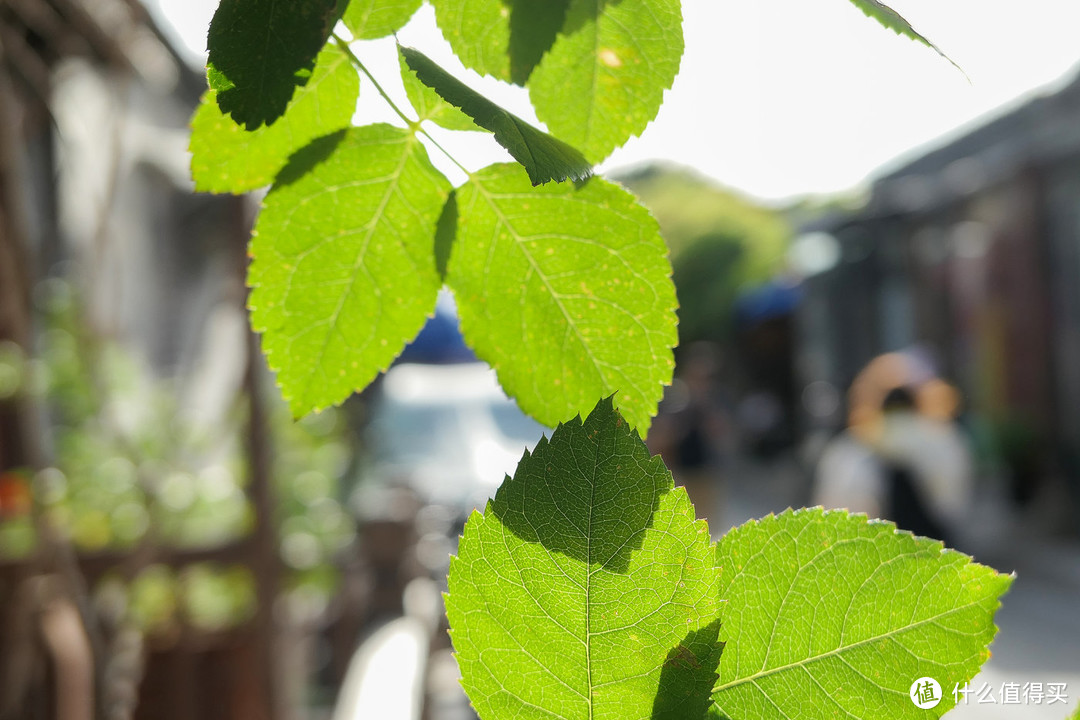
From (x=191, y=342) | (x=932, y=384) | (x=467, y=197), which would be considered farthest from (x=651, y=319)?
(x=191, y=342)

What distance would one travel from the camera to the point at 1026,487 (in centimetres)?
790

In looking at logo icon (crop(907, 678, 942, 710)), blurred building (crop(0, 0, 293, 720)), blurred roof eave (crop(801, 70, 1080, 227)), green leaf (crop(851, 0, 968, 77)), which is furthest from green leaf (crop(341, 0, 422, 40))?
blurred roof eave (crop(801, 70, 1080, 227))

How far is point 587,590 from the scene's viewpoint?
22 cm

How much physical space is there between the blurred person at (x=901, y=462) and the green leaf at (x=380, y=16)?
3278mm

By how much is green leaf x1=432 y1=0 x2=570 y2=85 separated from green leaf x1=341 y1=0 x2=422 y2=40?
13mm

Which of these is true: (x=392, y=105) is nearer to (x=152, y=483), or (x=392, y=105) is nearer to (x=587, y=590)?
(x=587, y=590)

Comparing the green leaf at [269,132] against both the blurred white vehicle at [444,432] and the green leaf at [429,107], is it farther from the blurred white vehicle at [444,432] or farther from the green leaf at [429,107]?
the blurred white vehicle at [444,432]

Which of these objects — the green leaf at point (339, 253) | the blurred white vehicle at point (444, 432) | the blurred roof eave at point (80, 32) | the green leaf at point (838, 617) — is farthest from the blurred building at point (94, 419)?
the blurred white vehicle at point (444, 432)

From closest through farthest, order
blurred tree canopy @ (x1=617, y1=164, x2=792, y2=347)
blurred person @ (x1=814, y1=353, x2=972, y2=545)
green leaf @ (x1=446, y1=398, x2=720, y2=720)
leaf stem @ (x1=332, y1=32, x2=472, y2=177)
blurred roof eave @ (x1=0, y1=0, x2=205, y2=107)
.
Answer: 1. green leaf @ (x1=446, y1=398, x2=720, y2=720)
2. leaf stem @ (x1=332, y1=32, x2=472, y2=177)
3. blurred roof eave @ (x1=0, y1=0, x2=205, y2=107)
4. blurred person @ (x1=814, y1=353, x2=972, y2=545)
5. blurred tree canopy @ (x1=617, y1=164, x2=792, y2=347)

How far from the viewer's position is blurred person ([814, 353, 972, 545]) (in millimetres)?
3465

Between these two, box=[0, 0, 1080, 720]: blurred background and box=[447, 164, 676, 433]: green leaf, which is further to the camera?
box=[0, 0, 1080, 720]: blurred background

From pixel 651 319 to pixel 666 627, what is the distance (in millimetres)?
114

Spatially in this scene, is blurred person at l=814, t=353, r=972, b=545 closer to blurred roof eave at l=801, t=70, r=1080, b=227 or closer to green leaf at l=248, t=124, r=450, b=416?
green leaf at l=248, t=124, r=450, b=416

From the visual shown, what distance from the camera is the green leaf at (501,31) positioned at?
0.30 meters
